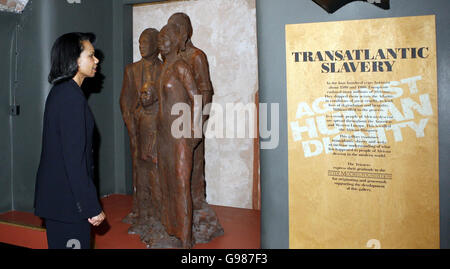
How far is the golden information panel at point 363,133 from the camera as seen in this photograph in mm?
1957

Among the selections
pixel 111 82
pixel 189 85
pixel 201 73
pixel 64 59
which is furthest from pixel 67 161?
pixel 111 82

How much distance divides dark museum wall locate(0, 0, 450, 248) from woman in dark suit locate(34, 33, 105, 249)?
1084mm

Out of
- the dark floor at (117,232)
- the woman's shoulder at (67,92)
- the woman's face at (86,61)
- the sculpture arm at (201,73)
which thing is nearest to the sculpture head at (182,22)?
the sculpture arm at (201,73)

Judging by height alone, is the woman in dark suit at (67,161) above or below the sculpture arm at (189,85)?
below

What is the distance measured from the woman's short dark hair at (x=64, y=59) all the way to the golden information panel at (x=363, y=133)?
4.32ft

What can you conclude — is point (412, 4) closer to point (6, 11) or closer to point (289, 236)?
point (289, 236)

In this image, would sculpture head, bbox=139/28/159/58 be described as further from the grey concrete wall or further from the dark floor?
the dark floor

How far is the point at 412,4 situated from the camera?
1.94m

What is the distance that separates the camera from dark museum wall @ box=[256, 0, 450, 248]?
1.93 meters

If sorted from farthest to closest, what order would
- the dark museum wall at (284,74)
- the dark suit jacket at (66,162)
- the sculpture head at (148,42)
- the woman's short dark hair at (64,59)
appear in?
the sculpture head at (148,42)
the woman's short dark hair at (64,59)
the dark suit jacket at (66,162)
the dark museum wall at (284,74)

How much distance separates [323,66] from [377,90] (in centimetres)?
33

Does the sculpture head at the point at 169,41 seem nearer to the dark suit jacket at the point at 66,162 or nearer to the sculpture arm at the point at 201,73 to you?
the sculpture arm at the point at 201,73

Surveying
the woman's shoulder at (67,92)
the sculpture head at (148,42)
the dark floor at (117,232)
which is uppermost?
the sculpture head at (148,42)

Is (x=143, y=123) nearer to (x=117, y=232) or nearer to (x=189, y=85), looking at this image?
(x=189, y=85)
